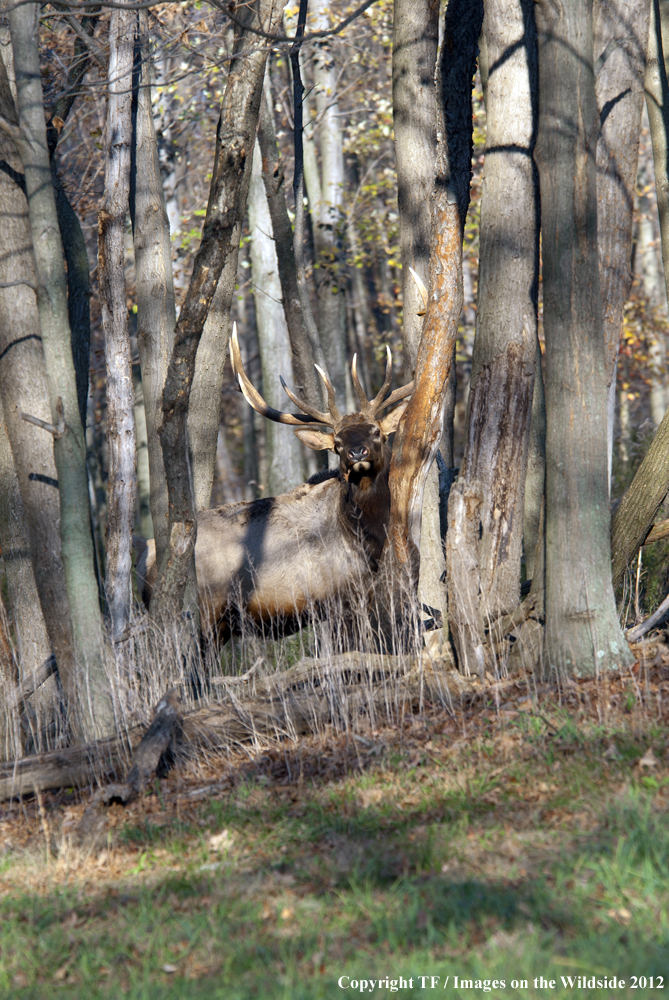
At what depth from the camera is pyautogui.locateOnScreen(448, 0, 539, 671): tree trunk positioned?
6.46m

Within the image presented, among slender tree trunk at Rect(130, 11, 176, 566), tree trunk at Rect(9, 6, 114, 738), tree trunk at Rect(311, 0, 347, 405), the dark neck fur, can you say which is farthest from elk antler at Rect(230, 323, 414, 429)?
tree trunk at Rect(311, 0, 347, 405)

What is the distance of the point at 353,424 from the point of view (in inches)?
322

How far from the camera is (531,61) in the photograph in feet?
21.7

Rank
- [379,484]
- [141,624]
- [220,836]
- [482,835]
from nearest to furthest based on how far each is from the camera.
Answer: [482,835] < [220,836] < [141,624] < [379,484]

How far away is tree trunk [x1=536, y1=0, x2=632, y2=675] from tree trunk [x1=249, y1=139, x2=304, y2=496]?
7087mm

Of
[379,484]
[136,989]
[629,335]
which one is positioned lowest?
[136,989]

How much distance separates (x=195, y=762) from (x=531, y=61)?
5.38 meters

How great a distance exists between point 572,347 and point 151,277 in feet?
14.5

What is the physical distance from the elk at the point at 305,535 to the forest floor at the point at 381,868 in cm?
289

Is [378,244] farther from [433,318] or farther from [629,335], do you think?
[433,318]

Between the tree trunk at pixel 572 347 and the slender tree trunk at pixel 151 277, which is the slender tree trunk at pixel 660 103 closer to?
the tree trunk at pixel 572 347

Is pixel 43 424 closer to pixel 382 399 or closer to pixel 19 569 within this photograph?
pixel 19 569

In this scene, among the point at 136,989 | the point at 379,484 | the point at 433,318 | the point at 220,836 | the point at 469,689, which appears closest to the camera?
the point at 136,989

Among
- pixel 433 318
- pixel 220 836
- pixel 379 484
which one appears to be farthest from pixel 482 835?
pixel 379 484
